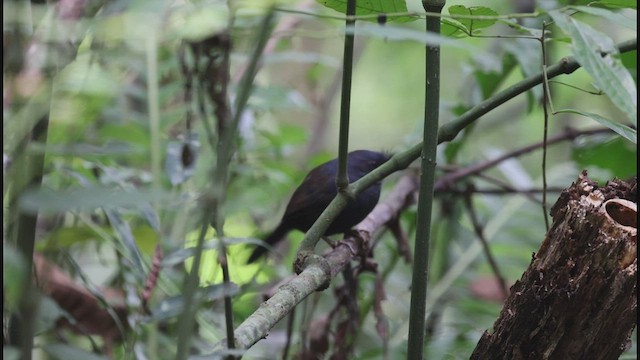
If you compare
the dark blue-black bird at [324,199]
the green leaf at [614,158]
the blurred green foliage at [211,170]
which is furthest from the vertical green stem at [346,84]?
the green leaf at [614,158]

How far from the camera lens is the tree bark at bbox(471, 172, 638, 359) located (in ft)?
4.62

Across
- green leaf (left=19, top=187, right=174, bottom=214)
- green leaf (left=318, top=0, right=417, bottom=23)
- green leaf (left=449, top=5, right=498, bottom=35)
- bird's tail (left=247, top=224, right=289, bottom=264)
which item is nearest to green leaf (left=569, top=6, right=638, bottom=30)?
green leaf (left=449, top=5, right=498, bottom=35)

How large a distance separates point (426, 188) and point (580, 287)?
0.31m

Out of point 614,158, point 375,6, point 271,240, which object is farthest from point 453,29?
point 271,240

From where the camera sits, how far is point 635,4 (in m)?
1.42

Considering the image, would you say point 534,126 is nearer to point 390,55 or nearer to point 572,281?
point 390,55

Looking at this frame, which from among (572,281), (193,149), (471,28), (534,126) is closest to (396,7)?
(471,28)

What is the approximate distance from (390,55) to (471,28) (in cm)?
508

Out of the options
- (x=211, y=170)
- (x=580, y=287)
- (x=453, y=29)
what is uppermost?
(x=453, y=29)

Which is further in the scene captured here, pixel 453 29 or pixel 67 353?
pixel 453 29

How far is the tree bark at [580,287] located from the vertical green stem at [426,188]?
15cm

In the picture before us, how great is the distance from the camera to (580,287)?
4.64 feet

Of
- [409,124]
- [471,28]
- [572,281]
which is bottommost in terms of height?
[409,124]

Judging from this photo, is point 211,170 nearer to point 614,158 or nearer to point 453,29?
point 453,29
